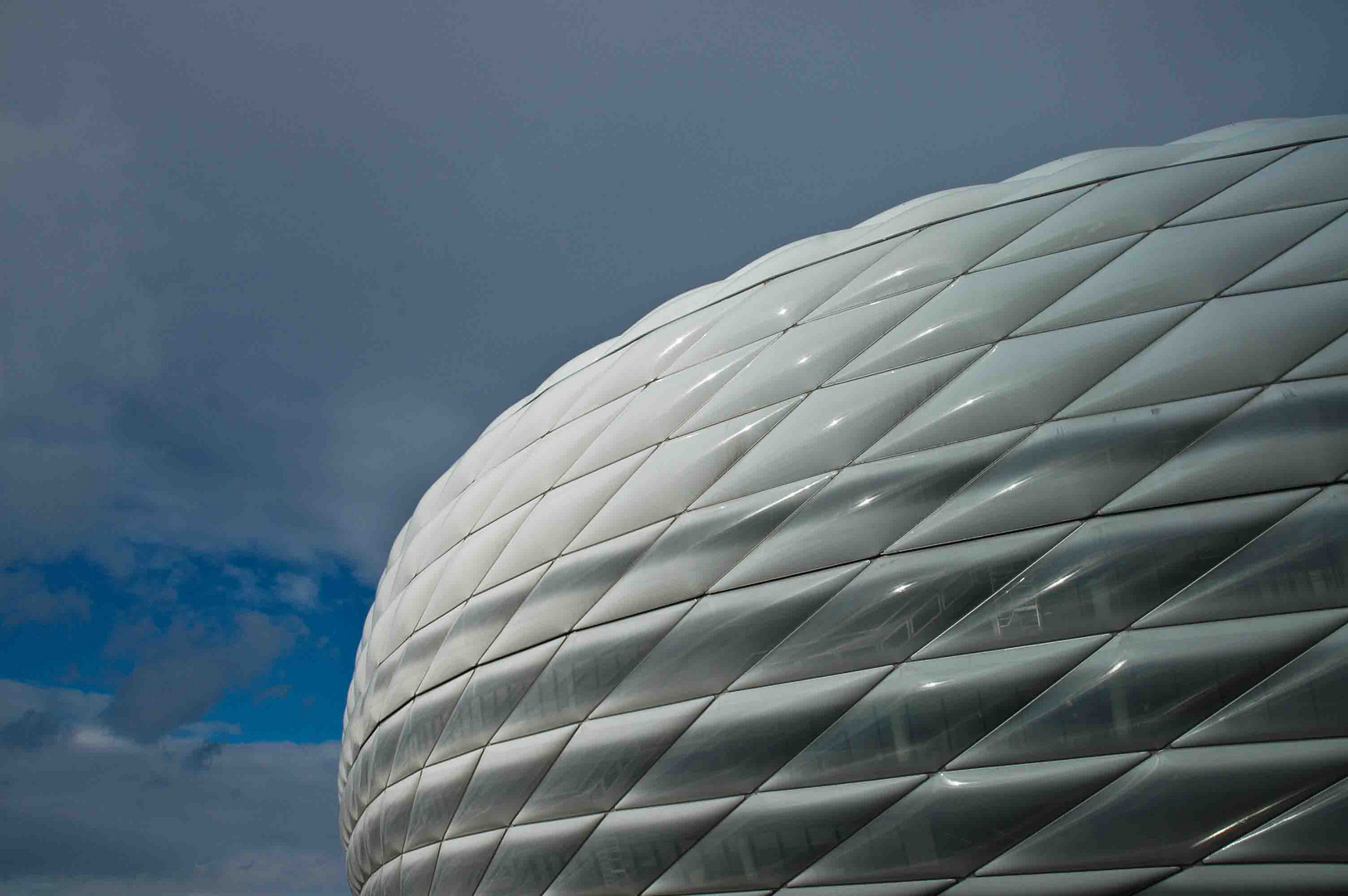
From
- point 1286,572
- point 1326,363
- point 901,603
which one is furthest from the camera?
point 901,603

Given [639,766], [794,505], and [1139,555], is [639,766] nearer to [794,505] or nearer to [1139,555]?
[794,505]

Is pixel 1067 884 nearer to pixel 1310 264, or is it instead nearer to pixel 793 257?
pixel 1310 264

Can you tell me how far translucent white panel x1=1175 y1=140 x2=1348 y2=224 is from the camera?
6.09m

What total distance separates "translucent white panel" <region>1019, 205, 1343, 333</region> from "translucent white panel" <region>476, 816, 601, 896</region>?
5.13 metres

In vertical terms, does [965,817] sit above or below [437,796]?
below

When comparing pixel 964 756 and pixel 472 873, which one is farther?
pixel 472 873

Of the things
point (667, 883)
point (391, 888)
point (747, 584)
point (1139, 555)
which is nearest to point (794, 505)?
point (747, 584)

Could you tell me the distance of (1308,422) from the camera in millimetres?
5270

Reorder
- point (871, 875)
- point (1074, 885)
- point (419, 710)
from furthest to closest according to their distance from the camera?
point (419, 710), point (871, 875), point (1074, 885)

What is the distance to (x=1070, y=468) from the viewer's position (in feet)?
18.6

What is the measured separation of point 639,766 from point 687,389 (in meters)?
3.09

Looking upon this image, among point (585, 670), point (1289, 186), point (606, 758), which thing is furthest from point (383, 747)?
point (1289, 186)

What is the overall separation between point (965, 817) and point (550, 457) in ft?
15.6

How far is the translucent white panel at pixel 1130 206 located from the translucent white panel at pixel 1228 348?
99cm
